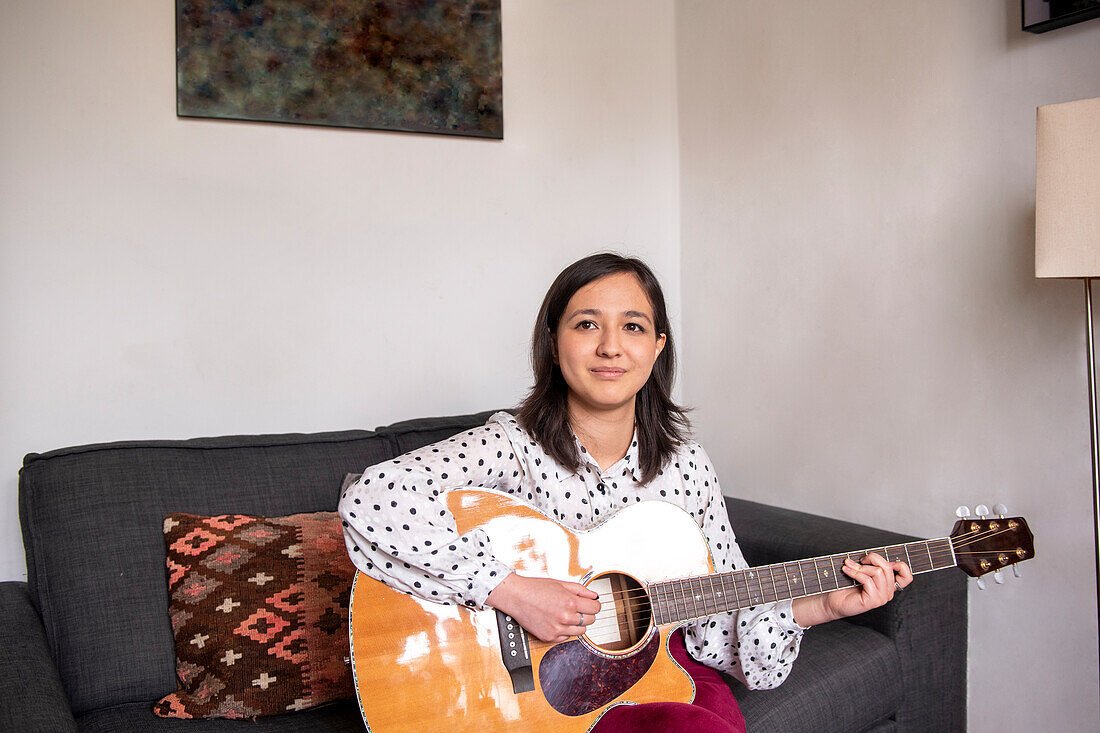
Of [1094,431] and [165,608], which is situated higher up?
[1094,431]

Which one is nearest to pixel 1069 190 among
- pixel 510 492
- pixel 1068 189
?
pixel 1068 189

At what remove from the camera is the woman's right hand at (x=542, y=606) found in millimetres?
1257

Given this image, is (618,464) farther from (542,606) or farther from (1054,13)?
(1054,13)

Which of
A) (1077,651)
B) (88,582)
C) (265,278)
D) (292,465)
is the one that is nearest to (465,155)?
(265,278)

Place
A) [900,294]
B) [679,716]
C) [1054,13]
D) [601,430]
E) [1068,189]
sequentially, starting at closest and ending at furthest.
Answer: [679,716] → [1068,189] → [601,430] → [1054,13] → [900,294]

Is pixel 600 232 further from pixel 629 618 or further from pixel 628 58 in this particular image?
pixel 629 618

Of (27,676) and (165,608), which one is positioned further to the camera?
(165,608)

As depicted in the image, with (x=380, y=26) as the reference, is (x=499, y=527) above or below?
below

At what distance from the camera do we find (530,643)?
1271 millimetres

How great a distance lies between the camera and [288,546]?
1.61 m

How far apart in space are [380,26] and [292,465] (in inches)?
50.1

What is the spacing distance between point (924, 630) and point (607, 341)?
96 centimetres

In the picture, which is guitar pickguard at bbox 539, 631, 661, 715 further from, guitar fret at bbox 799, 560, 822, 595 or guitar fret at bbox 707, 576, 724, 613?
guitar fret at bbox 799, 560, 822, 595

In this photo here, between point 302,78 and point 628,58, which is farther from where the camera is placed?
point 628,58
